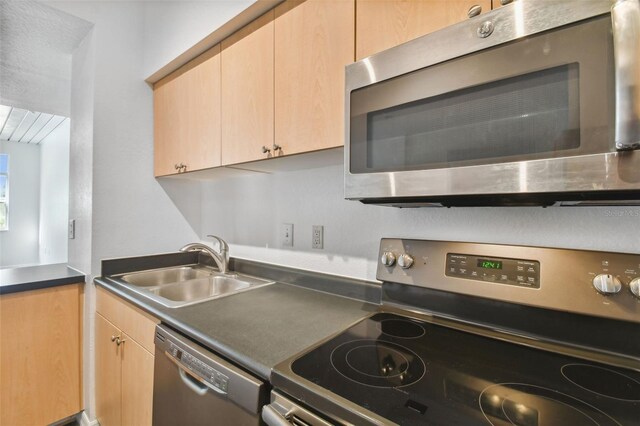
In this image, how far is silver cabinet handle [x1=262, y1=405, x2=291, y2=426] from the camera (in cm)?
61

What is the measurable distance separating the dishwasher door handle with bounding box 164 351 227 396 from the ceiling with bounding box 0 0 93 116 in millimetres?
1835

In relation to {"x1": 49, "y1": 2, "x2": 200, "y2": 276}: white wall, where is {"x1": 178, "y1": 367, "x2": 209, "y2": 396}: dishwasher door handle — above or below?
below

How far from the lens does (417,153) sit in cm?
76

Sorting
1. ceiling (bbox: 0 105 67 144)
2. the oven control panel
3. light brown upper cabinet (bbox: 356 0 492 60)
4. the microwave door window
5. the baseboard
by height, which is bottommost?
the baseboard

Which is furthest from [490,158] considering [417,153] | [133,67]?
[133,67]

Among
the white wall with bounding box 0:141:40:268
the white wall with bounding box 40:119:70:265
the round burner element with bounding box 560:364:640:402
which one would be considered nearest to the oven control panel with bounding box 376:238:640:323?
the round burner element with bounding box 560:364:640:402

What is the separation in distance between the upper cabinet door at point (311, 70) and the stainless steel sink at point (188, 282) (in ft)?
2.64

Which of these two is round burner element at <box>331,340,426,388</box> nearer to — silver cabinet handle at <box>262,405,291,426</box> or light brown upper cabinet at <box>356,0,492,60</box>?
silver cabinet handle at <box>262,405,291,426</box>

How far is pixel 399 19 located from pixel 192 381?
4.01ft

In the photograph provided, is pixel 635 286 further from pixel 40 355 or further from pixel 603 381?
pixel 40 355

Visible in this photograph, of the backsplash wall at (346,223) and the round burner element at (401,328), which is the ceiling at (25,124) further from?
the round burner element at (401,328)

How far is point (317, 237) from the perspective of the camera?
4.52 ft

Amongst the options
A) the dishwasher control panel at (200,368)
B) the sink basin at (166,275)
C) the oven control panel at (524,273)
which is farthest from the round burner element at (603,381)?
the sink basin at (166,275)

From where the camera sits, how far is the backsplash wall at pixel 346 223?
0.81 metres
